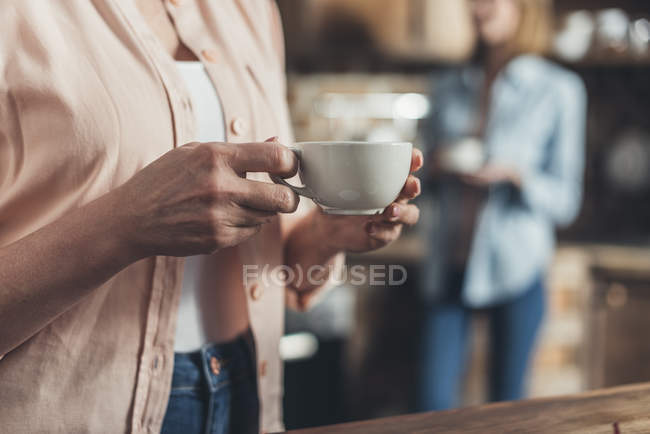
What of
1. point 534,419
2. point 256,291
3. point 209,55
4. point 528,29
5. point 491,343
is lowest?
point 491,343

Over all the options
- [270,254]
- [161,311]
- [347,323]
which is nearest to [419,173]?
[347,323]

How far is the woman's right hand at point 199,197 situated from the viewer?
1.67 ft

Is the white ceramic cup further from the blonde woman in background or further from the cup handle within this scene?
the blonde woman in background

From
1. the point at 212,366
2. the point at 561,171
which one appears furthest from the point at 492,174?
the point at 212,366

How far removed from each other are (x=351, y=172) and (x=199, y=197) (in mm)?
143

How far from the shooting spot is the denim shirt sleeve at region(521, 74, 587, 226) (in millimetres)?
1938

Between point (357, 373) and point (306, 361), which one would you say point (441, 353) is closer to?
point (306, 361)

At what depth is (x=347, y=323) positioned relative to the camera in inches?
102

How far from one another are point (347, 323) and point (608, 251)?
1.07 m

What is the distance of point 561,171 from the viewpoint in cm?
199

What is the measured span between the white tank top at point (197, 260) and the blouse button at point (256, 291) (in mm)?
47

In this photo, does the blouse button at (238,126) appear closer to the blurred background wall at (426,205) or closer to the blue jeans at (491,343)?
the blue jeans at (491,343)

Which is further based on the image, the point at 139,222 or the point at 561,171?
the point at 561,171

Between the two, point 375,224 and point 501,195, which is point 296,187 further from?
point 501,195
